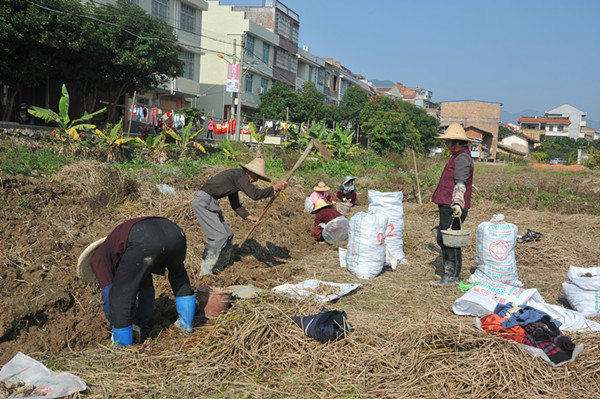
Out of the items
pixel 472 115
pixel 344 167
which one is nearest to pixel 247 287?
pixel 344 167

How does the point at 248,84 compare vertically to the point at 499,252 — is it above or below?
above

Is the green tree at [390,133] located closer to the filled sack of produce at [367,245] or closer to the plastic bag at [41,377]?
the filled sack of produce at [367,245]

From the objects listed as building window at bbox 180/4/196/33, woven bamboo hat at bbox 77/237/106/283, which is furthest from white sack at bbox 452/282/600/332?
building window at bbox 180/4/196/33

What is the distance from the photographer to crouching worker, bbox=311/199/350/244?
7.73 m

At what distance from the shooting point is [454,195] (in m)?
5.46

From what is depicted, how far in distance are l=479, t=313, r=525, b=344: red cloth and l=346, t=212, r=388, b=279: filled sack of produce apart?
207 cm

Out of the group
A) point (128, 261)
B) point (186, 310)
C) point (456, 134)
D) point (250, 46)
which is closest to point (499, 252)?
point (456, 134)

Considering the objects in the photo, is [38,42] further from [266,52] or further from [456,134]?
[266,52]

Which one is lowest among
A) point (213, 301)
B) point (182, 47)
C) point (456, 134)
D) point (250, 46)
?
point (213, 301)

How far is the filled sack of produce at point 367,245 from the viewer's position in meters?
5.88

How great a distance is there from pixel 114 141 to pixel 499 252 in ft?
32.8

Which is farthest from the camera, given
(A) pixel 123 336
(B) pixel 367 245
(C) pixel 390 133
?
(C) pixel 390 133

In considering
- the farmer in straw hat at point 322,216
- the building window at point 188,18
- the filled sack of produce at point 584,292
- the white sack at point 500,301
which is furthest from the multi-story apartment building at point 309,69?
the white sack at point 500,301

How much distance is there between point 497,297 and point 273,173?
11.0 m
